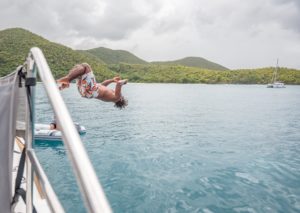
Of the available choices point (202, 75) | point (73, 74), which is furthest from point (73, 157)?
point (202, 75)

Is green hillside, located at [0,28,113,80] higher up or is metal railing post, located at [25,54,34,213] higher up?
green hillside, located at [0,28,113,80]

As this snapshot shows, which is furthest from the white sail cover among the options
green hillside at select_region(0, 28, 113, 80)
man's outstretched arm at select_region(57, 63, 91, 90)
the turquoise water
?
green hillside at select_region(0, 28, 113, 80)

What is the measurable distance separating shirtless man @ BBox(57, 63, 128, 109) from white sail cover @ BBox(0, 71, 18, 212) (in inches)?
86.6

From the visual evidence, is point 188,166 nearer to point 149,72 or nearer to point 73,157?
point 73,157

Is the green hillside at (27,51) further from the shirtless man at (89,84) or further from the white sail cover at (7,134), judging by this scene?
the white sail cover at (7,134)

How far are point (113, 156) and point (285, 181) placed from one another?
23.9 ft

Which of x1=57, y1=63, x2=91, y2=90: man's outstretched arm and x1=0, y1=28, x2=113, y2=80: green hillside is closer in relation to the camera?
x1=57, y1=63, x2=91, y2=90: man's outstretched arm

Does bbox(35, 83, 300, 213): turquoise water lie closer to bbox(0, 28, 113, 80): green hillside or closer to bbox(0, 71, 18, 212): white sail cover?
bbox(0, 71, 18, 212): white sail cover

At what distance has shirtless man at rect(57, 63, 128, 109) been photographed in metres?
4.48

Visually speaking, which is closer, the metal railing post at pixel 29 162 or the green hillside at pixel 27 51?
the metal railing post at pixel 29 162

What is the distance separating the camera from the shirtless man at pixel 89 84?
14.7 feet

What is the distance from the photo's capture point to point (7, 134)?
5.98 ft

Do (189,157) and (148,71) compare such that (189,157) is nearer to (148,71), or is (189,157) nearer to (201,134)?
(201,134)

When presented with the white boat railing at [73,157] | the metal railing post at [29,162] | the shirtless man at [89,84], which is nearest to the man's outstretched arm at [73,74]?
the shirtless man at [89,84]
